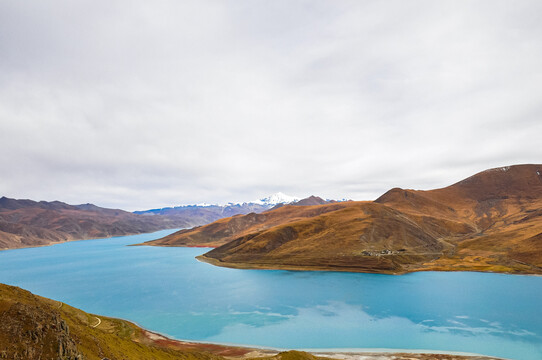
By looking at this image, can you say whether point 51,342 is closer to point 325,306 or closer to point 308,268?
point 325,306

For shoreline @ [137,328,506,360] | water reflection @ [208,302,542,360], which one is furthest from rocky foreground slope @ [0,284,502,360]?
water reflection @ [208,302,542,360]

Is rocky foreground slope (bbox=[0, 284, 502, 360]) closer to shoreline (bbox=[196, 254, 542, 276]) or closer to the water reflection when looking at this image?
the water reflection

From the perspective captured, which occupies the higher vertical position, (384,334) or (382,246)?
(382,246)

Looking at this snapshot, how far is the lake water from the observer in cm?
5650

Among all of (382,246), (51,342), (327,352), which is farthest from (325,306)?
(382,246)

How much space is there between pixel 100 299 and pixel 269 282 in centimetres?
6290

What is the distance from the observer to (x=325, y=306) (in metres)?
78.7

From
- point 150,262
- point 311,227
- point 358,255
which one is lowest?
point 150,262

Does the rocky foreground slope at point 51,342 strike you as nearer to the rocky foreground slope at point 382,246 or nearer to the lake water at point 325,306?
the lake water at point 325,306

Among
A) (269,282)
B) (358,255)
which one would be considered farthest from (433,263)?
(269,282)

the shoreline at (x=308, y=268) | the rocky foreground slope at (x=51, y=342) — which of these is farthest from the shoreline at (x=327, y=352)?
the shoreline at (x=308, y=268)

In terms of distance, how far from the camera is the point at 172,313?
252ft

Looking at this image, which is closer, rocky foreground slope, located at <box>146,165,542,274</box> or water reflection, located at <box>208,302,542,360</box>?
water reflection, located at <box>208,302,542,360</box>

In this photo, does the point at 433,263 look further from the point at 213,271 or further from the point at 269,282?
the point at 213,271
